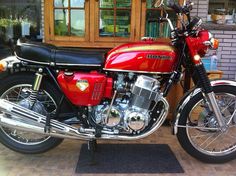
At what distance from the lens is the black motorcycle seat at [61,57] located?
3.23 metres

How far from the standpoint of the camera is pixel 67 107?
11.3 ft

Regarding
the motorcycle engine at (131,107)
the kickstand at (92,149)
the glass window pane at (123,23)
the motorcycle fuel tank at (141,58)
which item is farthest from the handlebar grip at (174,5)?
the kickstand at (92,149)

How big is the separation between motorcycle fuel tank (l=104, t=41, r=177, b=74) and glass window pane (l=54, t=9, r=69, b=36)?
1635 millimetres

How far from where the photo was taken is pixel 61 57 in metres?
3.25

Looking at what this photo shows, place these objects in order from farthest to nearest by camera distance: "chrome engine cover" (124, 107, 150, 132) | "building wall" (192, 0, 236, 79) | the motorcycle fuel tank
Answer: "building wall" (192, 0, 236, 79) < "chrome engine cover" (124, 107, 150, 132) < the motorcycle fuel tank

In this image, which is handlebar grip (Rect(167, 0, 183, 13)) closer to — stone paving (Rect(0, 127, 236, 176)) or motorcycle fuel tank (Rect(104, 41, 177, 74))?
motorcycle fuel tank (Rect(104, 41, 177, 74))

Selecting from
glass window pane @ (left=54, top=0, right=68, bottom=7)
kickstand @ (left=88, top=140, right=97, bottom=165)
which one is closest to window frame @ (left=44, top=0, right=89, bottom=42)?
glass window pane @ (left=54, top=0, right=68, bottom=7)

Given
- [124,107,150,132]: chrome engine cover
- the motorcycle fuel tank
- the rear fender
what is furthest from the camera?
the rear fender

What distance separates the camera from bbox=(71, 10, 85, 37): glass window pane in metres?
4.61

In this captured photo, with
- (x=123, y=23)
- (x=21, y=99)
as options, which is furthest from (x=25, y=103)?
(x=123, y=23)

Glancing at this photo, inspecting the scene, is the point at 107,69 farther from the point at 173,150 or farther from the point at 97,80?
the point at 173,150

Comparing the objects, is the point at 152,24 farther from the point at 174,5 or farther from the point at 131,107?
the point at 131,107

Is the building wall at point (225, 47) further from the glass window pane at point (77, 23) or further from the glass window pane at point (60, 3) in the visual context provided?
the glass window pane at point (60, 3)

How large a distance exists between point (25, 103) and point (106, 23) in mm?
1726
